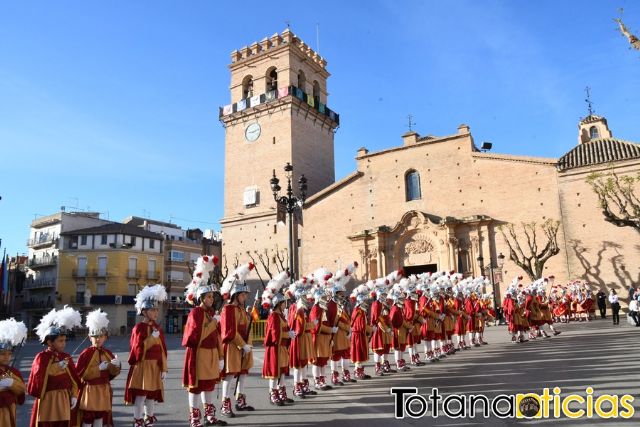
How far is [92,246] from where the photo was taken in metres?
50.2

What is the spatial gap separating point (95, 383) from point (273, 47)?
4068 cm

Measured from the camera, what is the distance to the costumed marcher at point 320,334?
1016 centimetres

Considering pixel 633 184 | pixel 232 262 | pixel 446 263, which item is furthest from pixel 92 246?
pixel 633 184

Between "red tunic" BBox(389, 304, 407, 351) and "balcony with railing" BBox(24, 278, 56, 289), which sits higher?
"balcony with railing" BBox(24, 278, 56, 289)

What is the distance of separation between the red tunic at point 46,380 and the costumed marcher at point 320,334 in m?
5.20

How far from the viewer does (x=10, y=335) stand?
5.43 meters

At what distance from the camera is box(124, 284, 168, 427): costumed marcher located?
6777 millimetres

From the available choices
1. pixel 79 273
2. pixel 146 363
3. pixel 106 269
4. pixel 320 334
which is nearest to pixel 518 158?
pixel 320 334

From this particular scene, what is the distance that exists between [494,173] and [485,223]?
11.6ft

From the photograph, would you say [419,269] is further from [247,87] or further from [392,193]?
[247,87]

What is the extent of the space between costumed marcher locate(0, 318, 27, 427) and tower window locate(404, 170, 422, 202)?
3362 centimetres

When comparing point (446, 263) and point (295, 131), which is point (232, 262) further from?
point (446, 263)

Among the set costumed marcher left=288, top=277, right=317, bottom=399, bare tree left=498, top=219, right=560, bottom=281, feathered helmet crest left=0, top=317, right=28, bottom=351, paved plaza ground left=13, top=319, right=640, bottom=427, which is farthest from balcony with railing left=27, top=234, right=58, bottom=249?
feathered helmet crest left=0, top=317, right=28, bottom=351

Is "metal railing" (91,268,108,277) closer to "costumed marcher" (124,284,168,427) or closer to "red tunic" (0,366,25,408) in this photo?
"costumed marcher" (124,284,168,427)
